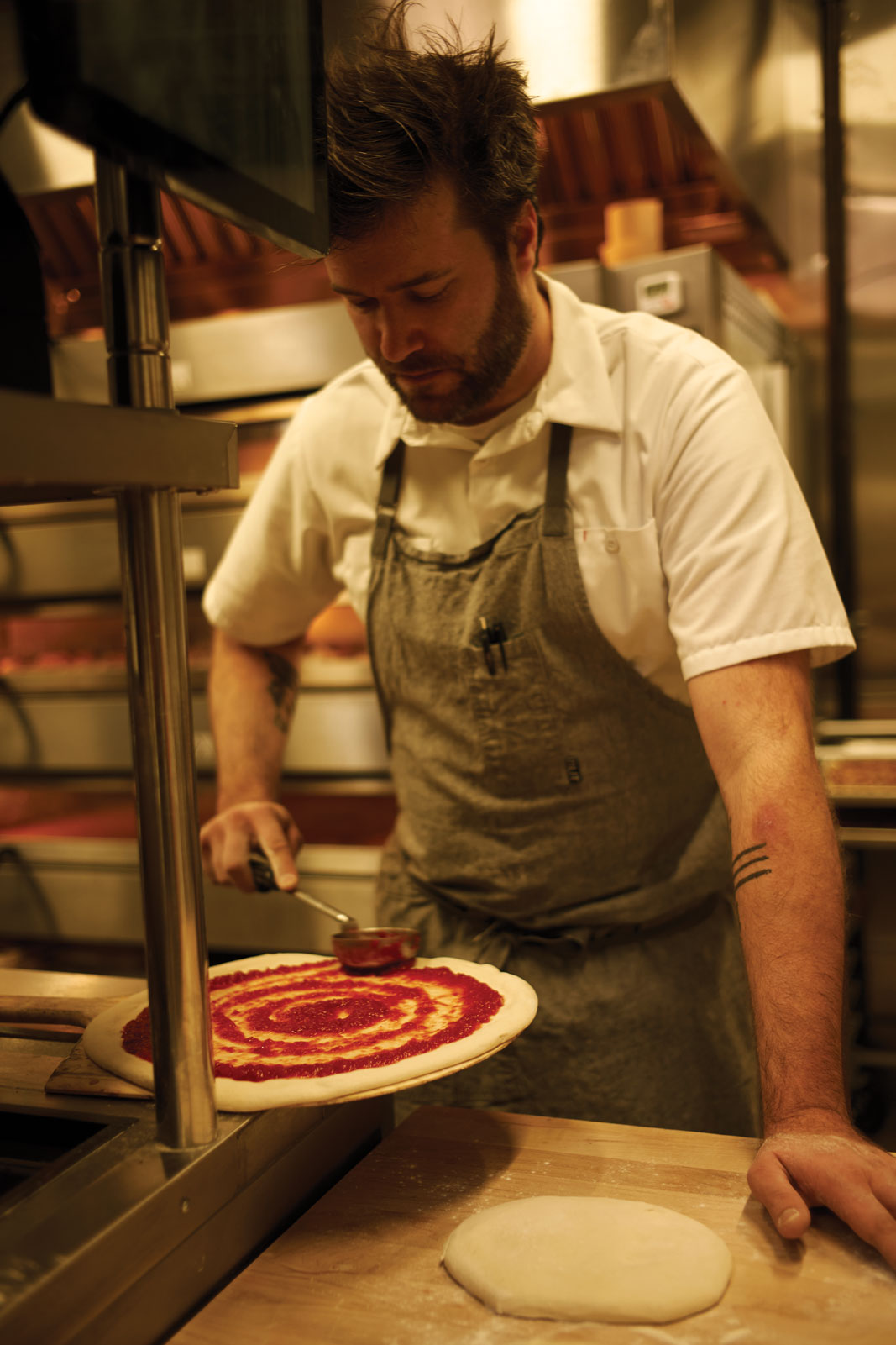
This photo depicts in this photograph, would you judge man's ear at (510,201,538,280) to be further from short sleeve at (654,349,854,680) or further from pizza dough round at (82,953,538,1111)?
pizza dough round at (82,953,538,1111)

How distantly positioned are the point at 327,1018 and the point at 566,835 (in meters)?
0.53

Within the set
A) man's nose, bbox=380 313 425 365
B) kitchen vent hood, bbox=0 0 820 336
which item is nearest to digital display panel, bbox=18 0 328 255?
kitchen vent hood, bbox=0 0 820 336

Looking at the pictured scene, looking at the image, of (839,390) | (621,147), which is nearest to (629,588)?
(621,147)

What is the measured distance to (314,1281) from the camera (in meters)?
0.81

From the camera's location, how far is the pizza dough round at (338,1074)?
2.88ft

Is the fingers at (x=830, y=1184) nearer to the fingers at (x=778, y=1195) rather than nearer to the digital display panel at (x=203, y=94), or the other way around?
the fingers at (x=778, y=1195)

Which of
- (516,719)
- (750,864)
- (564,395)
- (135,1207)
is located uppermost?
(564,395)

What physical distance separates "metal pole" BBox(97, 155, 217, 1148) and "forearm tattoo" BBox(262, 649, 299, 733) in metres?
1.09

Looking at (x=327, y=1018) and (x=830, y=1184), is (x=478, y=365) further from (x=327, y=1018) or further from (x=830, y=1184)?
(x=830, y=1184)

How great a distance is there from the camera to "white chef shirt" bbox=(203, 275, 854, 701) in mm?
1257

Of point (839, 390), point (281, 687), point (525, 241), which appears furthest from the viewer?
point (839, 390)

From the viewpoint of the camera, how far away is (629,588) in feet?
4.62

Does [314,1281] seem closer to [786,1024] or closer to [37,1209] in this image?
[37,1209]

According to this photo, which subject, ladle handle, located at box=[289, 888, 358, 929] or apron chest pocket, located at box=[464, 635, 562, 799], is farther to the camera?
apron chest pocket, located at box=[464, 635, 562, 799]
